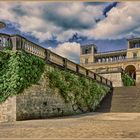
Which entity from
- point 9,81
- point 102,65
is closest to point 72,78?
point 9,81

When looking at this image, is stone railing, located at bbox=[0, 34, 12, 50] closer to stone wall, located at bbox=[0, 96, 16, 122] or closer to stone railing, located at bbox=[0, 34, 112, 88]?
stone railing, located at bbox=[0, 34, 112, 88]

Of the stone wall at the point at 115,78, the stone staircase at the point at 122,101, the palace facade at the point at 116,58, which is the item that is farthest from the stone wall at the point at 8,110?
the palace facade at the point at 116,58

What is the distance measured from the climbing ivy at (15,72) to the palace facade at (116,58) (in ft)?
170

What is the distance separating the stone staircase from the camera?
853 inches

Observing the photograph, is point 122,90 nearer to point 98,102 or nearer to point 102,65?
point 98,102

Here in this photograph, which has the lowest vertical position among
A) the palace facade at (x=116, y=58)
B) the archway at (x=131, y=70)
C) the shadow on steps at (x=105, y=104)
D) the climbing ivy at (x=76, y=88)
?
the shadow on steps at (x=105, y=104)

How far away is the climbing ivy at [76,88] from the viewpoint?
1680 centimetres

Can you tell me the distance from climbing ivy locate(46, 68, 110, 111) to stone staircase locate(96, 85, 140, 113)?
0.80 metres

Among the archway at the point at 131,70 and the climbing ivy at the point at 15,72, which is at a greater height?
the archway at the point at 131,70

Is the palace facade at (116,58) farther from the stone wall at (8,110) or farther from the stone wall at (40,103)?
the stone wall at (8,110)

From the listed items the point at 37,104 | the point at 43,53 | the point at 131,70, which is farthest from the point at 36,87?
the point at 131,70

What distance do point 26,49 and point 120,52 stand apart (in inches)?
2352

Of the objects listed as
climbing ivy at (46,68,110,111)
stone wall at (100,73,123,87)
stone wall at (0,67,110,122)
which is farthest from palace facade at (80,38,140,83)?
stone wall at (0,67,110,122)

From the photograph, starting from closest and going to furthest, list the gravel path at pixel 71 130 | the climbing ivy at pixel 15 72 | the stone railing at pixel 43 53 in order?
the gravel path at pixel 71 130, the climbing ivy at pixel 15 72, the stone railing at pixel 43 53
